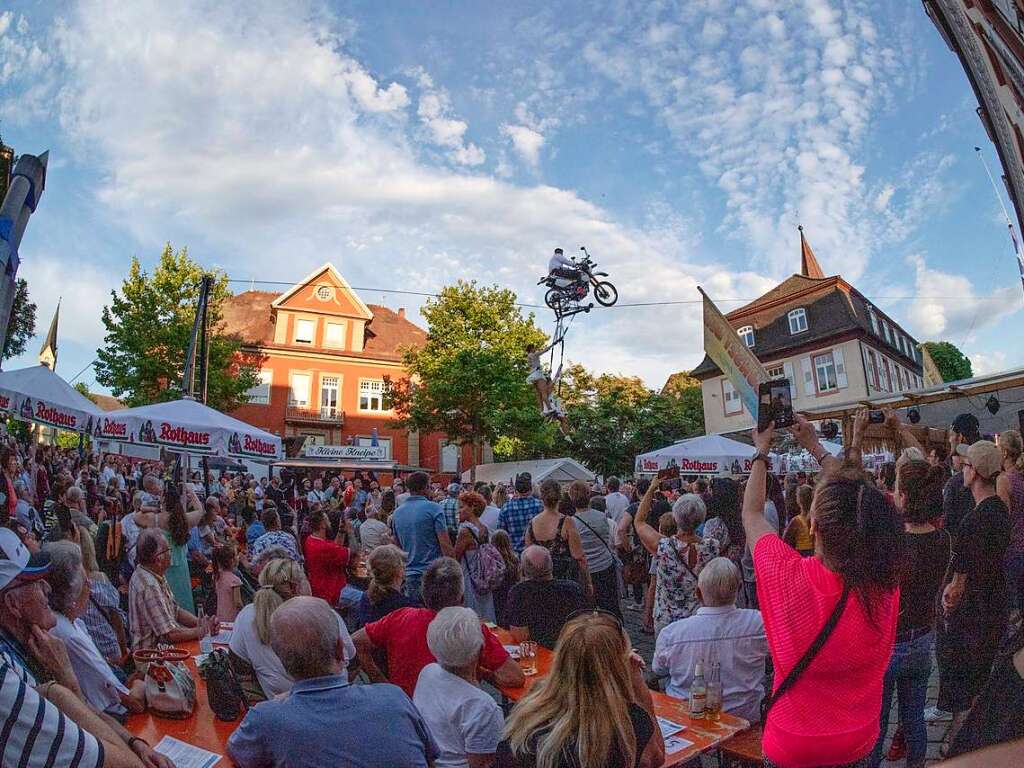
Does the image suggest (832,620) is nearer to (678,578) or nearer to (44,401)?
(678,578)

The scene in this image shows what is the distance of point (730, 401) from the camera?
36969 millimetres

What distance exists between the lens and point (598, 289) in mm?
13023

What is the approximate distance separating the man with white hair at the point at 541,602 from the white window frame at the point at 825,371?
31755 millimetres

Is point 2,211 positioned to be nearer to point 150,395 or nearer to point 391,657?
point 391,657

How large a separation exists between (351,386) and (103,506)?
1116 inches

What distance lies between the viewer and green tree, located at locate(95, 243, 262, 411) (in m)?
29.4

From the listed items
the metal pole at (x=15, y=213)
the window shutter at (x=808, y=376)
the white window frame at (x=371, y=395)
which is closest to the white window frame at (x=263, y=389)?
the white window frame at (x=371, y=395)

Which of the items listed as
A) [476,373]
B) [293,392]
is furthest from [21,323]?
[476,373]

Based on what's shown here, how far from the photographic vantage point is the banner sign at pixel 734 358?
13.0 ft

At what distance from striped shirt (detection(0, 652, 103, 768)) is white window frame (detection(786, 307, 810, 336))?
3677 centimetres

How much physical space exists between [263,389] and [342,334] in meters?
5.73

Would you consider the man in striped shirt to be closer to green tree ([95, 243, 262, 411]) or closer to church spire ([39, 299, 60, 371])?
green tree ([95, 243, 262, 411])

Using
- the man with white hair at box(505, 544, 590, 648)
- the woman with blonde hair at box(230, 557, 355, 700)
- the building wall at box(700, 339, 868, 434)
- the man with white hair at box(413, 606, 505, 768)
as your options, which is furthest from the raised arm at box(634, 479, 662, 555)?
the building wall at box(700, 339, 868, 434)

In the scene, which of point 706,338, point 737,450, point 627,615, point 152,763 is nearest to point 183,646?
point 152,763
